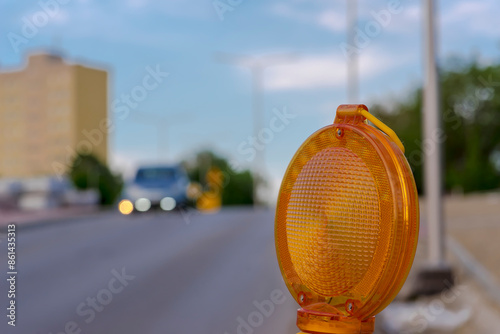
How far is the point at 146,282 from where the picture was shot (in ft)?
35.8

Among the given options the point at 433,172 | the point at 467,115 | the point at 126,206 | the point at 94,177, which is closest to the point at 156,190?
the point at 126,206

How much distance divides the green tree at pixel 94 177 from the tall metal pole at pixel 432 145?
6630 cm

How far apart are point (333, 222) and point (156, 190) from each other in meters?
21.7

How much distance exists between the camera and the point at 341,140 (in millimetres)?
1319

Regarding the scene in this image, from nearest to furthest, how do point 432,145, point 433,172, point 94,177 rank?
point 432,145 → point 433,172 → point 94,177

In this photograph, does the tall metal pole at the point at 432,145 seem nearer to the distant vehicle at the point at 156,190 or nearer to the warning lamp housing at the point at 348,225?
the warning lamp housing at the point at 348,225

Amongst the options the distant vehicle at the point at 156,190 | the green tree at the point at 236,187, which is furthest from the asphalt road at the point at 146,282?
the green tree at the point at 236,187

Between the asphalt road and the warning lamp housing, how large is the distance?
163 cm

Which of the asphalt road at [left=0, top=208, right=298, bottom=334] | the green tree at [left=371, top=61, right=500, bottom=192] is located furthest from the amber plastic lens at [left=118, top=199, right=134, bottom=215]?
the green tree at [left=371, top=61, right=500, bottom=192]

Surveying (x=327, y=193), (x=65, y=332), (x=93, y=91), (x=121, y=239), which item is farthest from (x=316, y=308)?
(x=93, y=91)

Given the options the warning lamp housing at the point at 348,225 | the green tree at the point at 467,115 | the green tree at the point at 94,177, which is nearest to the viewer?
the warning lamp housing at the point at 348,225

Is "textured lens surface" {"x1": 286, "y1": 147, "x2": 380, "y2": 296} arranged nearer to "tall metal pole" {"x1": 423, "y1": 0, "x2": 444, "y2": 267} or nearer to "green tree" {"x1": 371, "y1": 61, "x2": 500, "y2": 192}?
"tall metal pole" {"x1": 423, "y1": 0, "x2": 444, "y2": 267}

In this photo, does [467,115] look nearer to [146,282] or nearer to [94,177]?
[94,177]

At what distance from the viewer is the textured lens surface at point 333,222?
125 centimetres
